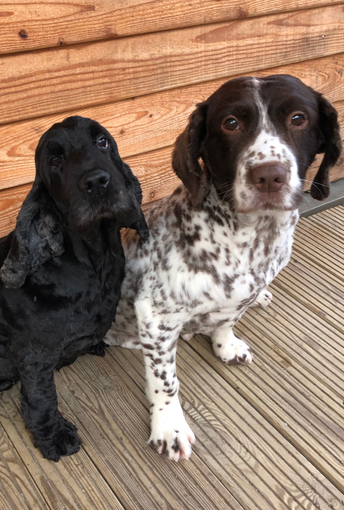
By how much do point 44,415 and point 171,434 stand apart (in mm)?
567

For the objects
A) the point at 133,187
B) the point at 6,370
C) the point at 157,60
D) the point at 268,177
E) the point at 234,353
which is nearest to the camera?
the point at 268,177

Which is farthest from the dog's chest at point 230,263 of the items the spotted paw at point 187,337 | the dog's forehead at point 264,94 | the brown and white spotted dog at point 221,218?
the spotted paw at point 187,337

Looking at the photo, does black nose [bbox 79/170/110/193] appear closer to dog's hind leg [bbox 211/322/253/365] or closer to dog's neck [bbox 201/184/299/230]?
dog's neck [bbox 201/184/299/230]

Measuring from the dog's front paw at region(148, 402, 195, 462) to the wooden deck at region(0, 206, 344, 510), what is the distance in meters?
0.05

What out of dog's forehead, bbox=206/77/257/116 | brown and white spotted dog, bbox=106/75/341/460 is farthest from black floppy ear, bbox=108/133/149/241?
dog's forehead, bbox=206/77/257/116

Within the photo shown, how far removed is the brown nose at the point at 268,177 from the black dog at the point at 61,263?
0.48 m

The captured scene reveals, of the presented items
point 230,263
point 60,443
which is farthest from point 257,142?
point 60,443

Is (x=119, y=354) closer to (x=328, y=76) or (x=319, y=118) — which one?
(x=319, y=118)

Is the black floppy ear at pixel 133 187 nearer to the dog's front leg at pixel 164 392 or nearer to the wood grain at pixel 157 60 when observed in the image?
the dog's front leg at pixel 164 392

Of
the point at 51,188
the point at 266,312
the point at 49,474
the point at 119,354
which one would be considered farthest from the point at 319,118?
the point at 49,474

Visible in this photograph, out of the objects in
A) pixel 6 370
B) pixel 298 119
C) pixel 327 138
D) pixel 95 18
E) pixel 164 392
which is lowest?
pixel 164 392

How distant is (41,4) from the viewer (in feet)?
6.79

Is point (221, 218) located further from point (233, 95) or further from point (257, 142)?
point (233, 95)

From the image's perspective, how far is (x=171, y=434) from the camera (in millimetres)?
2033
